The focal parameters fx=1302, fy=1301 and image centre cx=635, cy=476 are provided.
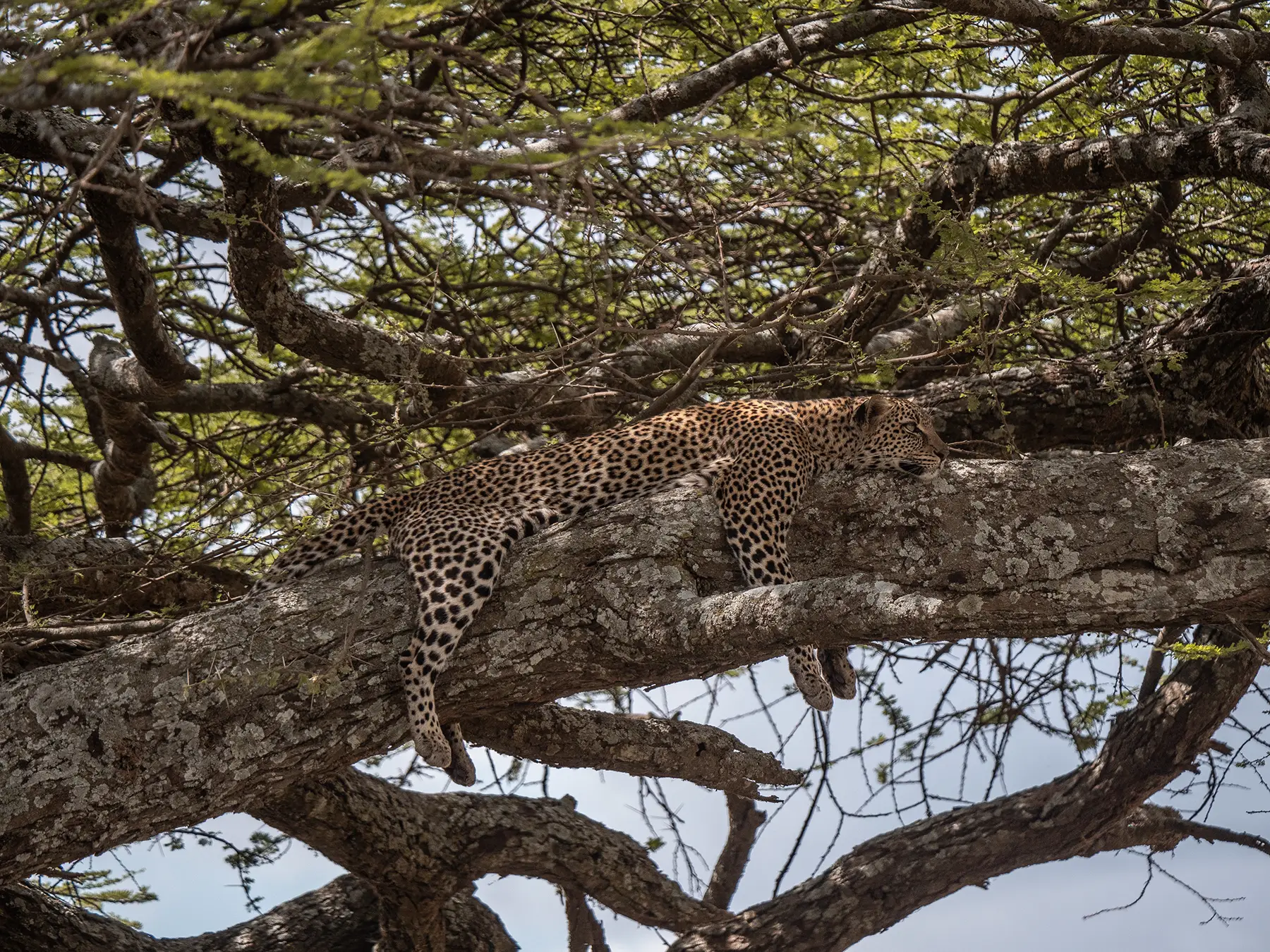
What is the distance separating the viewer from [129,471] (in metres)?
8.37

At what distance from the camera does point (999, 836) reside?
768 centimetres

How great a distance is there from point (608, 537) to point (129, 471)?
4023 mm

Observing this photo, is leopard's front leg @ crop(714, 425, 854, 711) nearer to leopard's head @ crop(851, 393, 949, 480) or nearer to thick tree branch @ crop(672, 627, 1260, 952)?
leopard's head @ crop(851, 393, 949, 480)

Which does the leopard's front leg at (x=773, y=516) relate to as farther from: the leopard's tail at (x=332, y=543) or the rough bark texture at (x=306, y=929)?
the rough bark texture at (x=306, y=929)

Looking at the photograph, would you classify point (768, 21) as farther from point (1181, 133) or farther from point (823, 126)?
point (1181, 133)

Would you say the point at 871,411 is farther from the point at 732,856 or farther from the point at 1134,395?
the point at 732,856

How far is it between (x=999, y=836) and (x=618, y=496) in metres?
3.16

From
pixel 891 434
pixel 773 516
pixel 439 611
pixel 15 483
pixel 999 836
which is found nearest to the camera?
pixel 439 611

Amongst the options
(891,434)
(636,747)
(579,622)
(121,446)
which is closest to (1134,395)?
(891,434)

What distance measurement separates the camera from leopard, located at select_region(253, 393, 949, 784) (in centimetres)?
571

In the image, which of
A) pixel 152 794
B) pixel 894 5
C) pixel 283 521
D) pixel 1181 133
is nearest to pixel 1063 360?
pixel 1181 133

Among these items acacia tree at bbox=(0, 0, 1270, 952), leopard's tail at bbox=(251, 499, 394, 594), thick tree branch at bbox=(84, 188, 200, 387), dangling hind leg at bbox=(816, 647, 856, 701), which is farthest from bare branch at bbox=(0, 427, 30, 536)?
dangling hind leg at bbox=(816, 647, 856, 701)

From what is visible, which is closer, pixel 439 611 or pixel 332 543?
pixel 439 611

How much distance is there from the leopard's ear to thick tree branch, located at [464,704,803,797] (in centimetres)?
191
